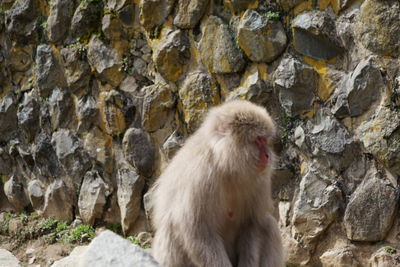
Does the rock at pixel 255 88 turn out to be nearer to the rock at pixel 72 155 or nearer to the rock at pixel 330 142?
the rock at pixel 330 142

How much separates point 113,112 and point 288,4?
219 cm

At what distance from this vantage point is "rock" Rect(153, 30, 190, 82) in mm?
5348

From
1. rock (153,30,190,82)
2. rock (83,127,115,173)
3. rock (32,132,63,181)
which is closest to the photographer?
rock (153,30,190,82)

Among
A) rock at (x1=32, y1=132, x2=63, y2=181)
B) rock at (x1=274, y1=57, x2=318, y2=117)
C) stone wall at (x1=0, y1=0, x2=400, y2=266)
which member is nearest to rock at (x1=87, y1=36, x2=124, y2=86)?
stone wall at (x1=0, y1=0, x2=400, y2=266)

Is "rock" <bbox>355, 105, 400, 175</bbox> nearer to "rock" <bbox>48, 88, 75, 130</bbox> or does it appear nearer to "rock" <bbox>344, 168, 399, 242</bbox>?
"rock" <bbox>344, 168, 399, 242</bbox>

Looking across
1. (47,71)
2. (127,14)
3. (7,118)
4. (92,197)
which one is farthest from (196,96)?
(7,118)

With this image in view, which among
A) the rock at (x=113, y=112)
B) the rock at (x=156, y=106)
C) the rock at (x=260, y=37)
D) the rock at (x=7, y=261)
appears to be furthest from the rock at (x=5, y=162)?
the rock at (x=260, y=37)

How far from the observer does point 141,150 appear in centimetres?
580

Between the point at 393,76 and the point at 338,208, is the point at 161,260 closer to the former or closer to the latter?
the point at 338,208

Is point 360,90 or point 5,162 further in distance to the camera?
point 5,162

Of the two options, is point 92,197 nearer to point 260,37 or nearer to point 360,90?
point 260,37

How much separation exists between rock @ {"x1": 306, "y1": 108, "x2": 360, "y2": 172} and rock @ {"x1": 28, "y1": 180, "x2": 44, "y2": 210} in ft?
11.4

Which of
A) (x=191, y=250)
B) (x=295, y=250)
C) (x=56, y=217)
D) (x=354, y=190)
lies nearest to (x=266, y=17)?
(x=354, y=190)

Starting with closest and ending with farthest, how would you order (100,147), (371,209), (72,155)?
1. (371,209)
2. (100,147)
3. (72,155)
